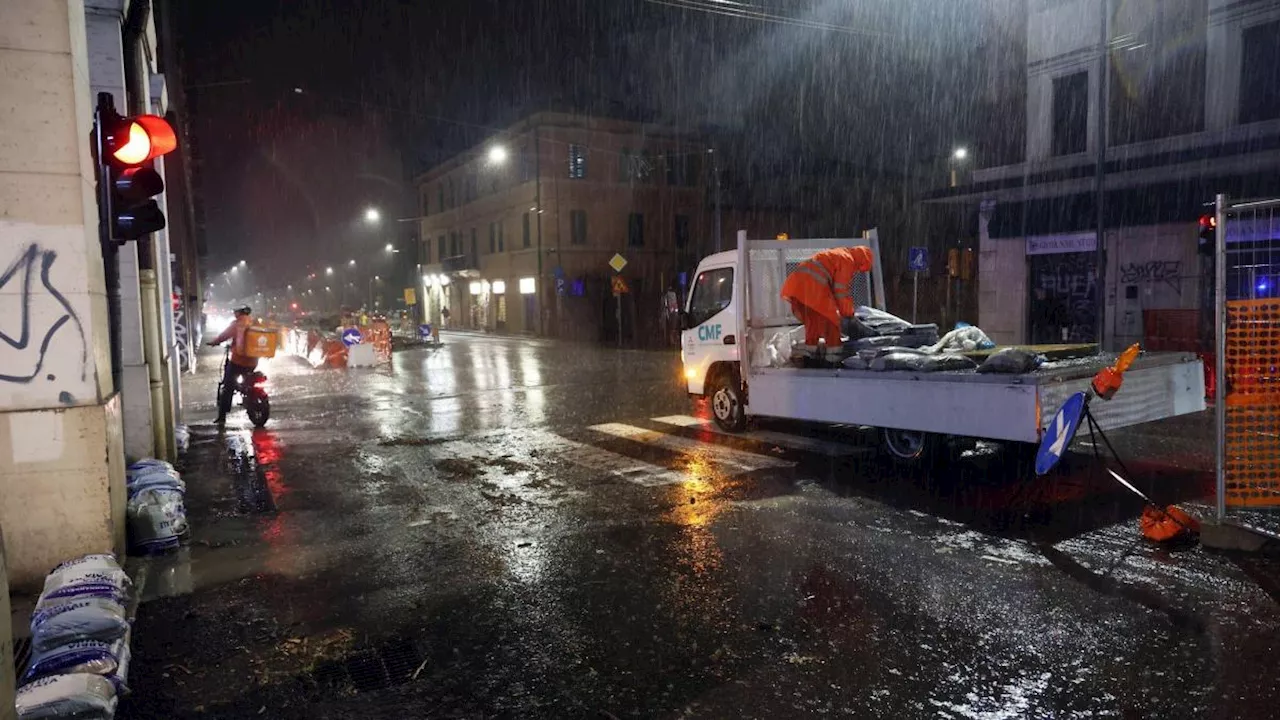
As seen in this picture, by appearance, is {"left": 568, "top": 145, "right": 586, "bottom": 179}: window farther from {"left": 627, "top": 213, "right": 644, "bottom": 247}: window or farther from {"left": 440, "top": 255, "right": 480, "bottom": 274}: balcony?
{"left": 440, "top": 255, "right": 480, "bottom": 274}: balcony

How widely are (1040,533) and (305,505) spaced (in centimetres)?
645

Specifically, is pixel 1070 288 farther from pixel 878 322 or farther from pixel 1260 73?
pixel 878 322

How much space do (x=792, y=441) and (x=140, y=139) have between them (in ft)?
24.2

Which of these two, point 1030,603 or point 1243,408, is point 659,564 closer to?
point 1030,603

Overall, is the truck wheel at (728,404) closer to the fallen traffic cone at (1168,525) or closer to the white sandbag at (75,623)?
the fallen traffic cone at (1168,525)

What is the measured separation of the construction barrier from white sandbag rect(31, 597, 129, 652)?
716 centimetres

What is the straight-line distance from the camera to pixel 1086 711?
350cm

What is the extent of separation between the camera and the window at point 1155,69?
18.3 m

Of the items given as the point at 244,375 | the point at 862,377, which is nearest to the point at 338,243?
the point at 244,375

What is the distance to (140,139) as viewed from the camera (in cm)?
559

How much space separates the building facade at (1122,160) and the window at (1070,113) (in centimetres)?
3

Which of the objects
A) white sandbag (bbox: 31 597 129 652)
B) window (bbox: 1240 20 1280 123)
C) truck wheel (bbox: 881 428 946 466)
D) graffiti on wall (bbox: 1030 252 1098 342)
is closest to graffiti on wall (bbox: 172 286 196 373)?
white sandbag (bbox: 31 597 129 652)

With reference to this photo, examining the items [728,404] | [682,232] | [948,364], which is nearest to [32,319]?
[948,364]

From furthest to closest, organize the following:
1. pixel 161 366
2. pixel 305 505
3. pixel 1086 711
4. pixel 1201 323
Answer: pixel 1201 323, pixel 161 366, pixel 305 505, pixel 1086 711
